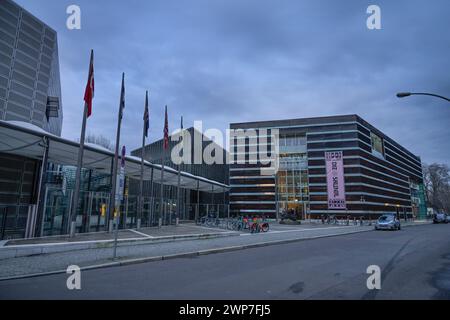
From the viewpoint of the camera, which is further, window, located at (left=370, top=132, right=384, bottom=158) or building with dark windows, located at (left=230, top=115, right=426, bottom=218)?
window, located at (left=370, top=132, right=384, bottom=158)

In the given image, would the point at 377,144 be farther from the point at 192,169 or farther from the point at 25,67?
the point at 25,67

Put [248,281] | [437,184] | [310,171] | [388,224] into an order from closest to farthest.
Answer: [248,281], [388,224], [310,171], [437,184]

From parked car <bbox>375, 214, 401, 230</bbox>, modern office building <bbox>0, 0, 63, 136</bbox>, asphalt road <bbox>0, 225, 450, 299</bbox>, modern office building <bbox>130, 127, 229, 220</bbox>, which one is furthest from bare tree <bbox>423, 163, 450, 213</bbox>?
modern office building <bbox>0, 0, 63, 136</bbox>

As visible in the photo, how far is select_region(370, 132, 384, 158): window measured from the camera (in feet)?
241

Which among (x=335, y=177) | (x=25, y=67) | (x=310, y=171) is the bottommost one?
(x=335, y=177)

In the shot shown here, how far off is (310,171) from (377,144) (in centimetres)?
2449

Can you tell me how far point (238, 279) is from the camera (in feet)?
24.1

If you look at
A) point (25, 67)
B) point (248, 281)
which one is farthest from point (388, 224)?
point (25, 67)

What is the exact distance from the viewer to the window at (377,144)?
73.5 m

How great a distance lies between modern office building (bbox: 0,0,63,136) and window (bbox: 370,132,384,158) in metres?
71.8

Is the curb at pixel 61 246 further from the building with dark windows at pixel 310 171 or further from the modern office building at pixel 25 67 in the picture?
the building with dark windows at pixel 310 171

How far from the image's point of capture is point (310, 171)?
66.9 meters

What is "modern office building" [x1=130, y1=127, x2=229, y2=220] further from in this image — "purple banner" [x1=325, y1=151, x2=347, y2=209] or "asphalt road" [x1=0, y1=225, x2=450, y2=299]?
"asphalt road" [x1=0, y1=225, x2=450, y2=299]

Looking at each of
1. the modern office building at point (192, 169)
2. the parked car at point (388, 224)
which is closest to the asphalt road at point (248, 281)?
the parked car at point (388, 224)
